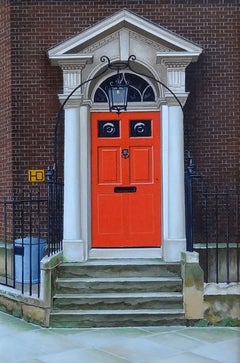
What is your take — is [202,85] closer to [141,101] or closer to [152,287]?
[141,101]

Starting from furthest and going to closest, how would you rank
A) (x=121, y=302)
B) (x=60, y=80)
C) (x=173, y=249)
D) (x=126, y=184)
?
(x=60, y=80) → (x=126, y=184) → (x=173, y=249) → (x=121, y=302)

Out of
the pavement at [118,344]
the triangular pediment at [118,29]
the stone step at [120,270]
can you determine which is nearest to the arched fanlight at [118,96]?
the triangular pediment at [118,29]

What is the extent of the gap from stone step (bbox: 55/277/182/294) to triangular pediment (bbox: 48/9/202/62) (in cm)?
315

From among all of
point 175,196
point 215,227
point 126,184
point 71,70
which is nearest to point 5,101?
point 71,70

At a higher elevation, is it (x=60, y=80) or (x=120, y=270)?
(x=60, y=80)

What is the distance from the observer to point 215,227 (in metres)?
7.82

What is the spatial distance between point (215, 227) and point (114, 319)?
2.48 meters

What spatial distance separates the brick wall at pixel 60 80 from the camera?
7.78m

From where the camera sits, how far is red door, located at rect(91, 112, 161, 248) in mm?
7523

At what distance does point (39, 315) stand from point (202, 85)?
13.7 ft

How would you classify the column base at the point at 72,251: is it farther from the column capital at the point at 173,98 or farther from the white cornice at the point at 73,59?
the white cornice at the point at 73,59

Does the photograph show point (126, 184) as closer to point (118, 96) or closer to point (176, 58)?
point (118, 96)

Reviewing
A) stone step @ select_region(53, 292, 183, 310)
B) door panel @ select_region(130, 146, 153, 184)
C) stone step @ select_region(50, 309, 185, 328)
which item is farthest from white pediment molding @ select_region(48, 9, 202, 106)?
stone step @ select_region(50, 309, 185, 328)

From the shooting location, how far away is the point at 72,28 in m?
7.81
